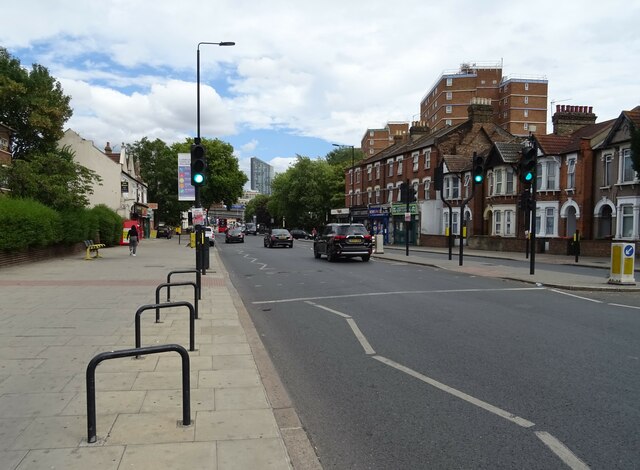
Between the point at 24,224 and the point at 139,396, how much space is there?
1707 cm

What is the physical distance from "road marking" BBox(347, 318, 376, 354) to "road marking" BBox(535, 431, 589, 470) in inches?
112

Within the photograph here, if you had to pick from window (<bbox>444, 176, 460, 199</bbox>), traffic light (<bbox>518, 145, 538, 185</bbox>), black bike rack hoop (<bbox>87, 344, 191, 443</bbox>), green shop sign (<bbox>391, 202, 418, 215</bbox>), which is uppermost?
window (<bbox>444, 176, 460, 199</bbox>)

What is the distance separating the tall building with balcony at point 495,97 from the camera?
79375 millimetres

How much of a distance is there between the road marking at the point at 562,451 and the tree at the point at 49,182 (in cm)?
2533

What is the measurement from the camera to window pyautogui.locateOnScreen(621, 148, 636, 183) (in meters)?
27.3

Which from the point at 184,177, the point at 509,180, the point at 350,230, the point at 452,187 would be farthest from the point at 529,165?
the point at 452,187

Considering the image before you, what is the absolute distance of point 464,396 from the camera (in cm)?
489

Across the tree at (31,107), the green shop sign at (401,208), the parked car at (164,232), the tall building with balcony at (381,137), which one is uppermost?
the tall building with balcony at (381,137)

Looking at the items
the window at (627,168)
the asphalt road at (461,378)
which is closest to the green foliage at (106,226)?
the asphalt road at (461,378)

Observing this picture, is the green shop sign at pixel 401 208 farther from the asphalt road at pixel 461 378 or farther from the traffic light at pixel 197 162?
the traffic light at pixel 197 162

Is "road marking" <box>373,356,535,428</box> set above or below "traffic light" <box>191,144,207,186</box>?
below

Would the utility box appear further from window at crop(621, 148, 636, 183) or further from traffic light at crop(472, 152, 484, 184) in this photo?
window at crop(621, 148, 636, 183)

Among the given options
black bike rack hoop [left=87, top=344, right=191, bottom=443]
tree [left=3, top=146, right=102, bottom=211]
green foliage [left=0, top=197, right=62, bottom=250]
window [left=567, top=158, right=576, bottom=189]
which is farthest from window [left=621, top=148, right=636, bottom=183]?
tree [left=3, top=146, right=102, bottom=211]

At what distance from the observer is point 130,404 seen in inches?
175
